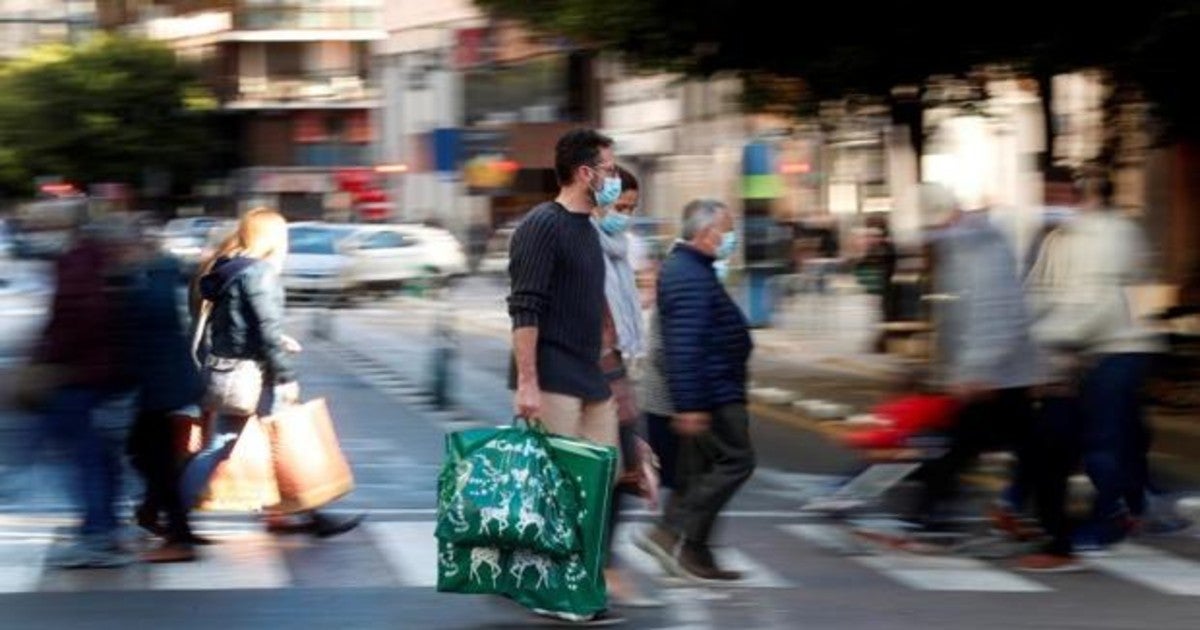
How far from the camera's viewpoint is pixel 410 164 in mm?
75000

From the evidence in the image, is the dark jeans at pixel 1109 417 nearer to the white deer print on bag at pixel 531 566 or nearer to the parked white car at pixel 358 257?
the white deer print on bag at pixel 531 566

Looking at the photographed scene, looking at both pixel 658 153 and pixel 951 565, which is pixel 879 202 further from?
pixel 951 565

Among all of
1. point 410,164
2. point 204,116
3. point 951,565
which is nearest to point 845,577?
point 951,565

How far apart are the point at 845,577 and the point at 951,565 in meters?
0.62

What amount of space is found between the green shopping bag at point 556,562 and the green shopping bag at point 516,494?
42mm

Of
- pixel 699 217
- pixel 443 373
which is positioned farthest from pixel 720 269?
pixel 443 373

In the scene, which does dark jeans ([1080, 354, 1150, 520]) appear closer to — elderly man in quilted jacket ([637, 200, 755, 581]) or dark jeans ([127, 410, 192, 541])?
elderly man in quilted jacket ([637, 200, 755, 581])

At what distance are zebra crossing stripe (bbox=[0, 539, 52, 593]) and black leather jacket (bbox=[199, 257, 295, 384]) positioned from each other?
1208mm

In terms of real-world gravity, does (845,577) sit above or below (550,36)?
below

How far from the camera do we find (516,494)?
8.59 metres

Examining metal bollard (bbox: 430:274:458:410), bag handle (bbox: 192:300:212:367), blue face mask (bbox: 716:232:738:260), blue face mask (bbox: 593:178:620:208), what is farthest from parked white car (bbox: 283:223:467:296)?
blue face mask (bbox: 593:178:620:208)

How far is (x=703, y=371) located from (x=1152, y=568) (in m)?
2.43

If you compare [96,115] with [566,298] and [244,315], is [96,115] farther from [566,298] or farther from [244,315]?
[566,298]

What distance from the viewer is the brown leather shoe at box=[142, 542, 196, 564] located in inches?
418
